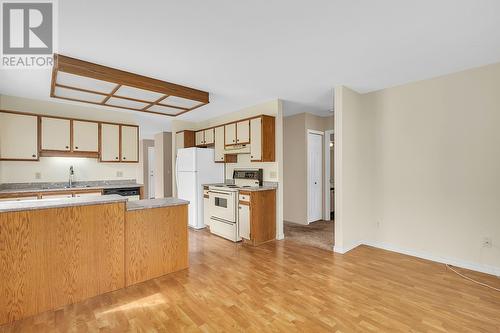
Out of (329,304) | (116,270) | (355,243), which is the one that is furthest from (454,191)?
(116,270)

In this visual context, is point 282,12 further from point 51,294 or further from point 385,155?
point 51,294

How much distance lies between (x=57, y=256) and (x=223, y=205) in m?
2.48

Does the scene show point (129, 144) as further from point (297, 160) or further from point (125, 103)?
point (297, 160)

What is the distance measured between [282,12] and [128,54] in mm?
1651

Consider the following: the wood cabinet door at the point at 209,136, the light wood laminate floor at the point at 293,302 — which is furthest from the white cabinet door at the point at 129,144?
the light wood laminate floor at the point at 293,302

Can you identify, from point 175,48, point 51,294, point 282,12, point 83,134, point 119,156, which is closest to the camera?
point 282,12

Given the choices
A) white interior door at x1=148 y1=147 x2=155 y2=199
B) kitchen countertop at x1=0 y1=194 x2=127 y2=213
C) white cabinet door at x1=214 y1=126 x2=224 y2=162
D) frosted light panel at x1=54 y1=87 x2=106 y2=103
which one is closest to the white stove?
white cabinet door at x1=214 y1=126 x2=224 y2=162

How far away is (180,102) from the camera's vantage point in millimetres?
3811

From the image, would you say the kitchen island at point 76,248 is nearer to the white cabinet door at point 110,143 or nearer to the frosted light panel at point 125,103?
the frosted light panel at point 125,103

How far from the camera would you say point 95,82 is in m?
2.88

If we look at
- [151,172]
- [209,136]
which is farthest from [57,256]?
[151,172]

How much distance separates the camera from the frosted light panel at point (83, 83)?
2730 mm

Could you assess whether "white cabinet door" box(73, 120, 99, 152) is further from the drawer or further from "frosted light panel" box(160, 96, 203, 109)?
the drawer

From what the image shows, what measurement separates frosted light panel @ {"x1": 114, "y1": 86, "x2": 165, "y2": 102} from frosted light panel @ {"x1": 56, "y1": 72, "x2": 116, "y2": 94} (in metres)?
0.13
